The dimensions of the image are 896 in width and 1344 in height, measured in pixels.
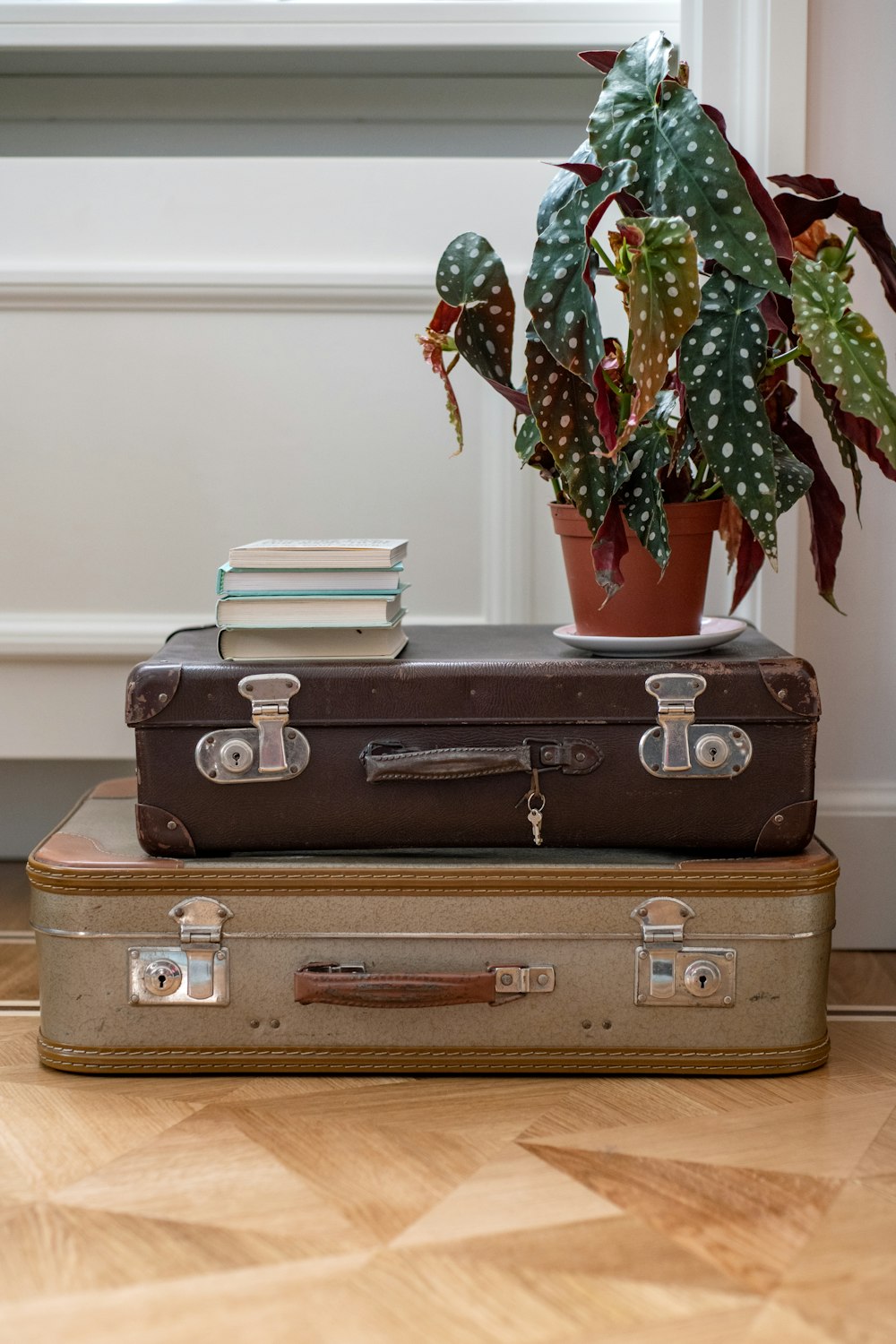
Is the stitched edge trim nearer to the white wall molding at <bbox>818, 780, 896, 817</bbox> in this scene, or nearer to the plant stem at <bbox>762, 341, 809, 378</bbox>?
the white wall molding at <bbox>818, 780, 896, 817</bbox>

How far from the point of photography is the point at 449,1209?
0.89 meters

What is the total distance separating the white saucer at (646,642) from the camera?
1170 millimetres

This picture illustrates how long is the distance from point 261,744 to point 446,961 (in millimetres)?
264

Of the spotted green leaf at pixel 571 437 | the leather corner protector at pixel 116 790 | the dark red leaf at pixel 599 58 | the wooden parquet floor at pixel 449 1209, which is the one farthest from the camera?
the leather corner protector at pixel 116 790

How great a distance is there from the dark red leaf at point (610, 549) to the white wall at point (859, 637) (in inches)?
18.0

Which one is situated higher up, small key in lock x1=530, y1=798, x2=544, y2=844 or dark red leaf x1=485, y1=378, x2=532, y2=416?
dark red leaf x1=485, y1=378, x2=532, y2=416

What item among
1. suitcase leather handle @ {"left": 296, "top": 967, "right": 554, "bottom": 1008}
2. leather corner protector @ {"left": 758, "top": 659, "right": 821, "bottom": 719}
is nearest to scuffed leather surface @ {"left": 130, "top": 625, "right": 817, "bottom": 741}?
leather corner protector @ {"left": 758, "top": 659, "right": 821, "bottom": 719}

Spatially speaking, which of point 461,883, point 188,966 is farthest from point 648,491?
point 188,966

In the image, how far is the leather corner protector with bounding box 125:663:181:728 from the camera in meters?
1.11

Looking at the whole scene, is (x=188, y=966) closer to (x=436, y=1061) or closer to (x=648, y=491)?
(x=436, y=1061)

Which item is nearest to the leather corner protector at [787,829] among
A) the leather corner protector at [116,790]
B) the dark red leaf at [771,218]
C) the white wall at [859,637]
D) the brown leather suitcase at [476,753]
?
the brown leather suitcase at [476,753]

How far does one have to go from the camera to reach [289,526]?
1.60 metres

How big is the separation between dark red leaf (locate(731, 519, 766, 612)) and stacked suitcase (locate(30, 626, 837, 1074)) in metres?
0.20

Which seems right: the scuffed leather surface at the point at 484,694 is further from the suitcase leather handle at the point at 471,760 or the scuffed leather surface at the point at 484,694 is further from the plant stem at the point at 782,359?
the plant stem at the point at 782,359
